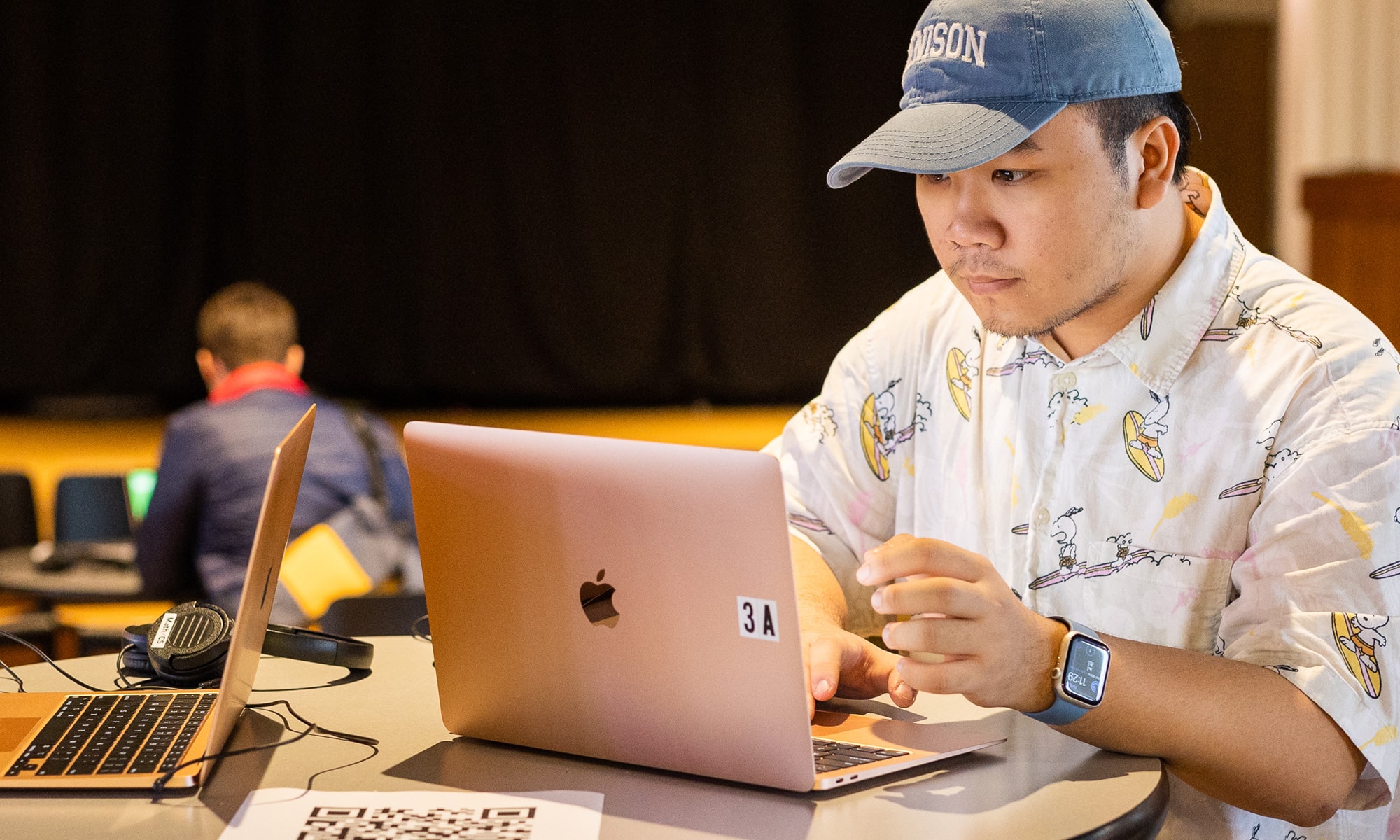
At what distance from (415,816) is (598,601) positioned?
0.21 metres

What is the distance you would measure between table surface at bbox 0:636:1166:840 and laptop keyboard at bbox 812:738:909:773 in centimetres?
2

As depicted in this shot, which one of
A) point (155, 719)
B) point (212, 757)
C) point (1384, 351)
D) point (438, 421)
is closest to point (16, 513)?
point (438, 421)

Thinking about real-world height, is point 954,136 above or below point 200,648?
above

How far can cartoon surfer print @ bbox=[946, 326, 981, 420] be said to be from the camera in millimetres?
1568

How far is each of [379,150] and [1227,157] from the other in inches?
173

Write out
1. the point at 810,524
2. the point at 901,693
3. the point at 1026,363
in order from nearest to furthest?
the point at 901,693 → the point at 1026,363 → the point at 810,524

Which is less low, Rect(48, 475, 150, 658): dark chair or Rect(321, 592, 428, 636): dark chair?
Rect(321, 592, 428, 636): dark chair

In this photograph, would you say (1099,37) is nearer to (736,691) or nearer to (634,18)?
(736,691)

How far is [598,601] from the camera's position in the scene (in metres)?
1.06

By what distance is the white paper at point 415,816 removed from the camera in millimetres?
957

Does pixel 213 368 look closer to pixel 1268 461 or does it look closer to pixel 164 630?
pixel 164 630

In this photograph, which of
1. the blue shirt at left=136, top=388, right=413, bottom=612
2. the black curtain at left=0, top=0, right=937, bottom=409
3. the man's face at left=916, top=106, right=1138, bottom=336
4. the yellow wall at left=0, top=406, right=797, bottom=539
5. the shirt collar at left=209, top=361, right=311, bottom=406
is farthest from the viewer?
the black curtain at left=0, top=0, right=937, bottom=409

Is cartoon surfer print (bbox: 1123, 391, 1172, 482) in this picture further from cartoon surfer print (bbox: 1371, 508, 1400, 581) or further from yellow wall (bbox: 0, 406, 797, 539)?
yellow wall (bbox: 0, 406, 797, 539)

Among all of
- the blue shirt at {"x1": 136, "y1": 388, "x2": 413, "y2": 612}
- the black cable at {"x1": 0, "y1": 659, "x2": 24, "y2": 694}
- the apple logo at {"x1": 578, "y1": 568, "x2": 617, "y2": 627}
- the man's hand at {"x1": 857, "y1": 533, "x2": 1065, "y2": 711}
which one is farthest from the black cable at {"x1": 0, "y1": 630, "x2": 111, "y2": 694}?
the blue shirt at {"x1": 136, "y1": 388, "x2": 413, "y2": 612}
